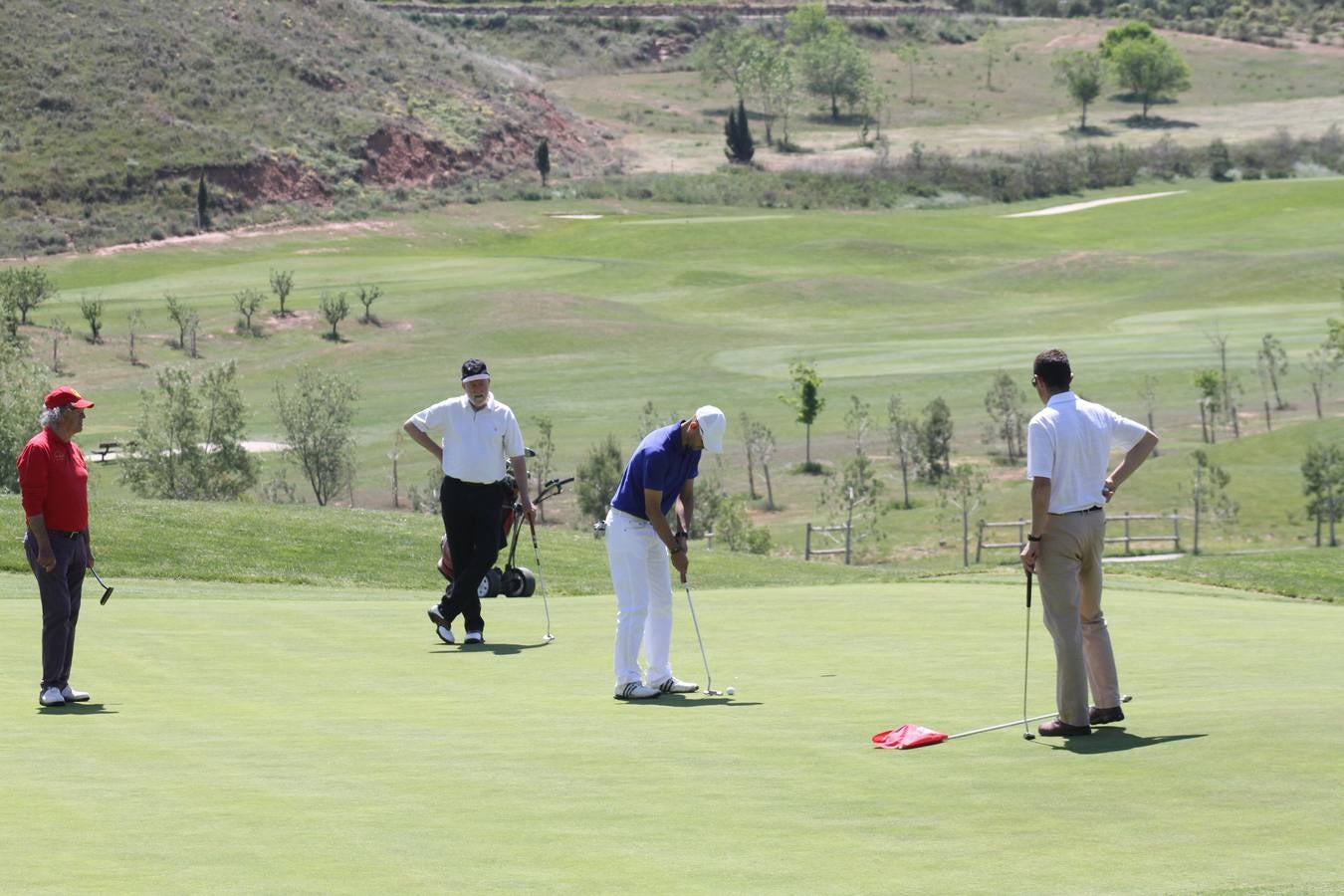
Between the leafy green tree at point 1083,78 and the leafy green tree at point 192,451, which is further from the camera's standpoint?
the leafy green tree at point 1083,78

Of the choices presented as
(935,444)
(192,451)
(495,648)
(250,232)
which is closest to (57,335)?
(250,232)

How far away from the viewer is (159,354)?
88.6m

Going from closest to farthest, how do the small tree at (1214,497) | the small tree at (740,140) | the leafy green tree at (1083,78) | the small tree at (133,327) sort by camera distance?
the small tree at (1214,497), the small tree at (133,327), the small tree at (740,140), the leafy green tree at (1083,78)

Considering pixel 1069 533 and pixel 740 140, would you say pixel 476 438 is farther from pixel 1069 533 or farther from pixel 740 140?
pixel 740 140

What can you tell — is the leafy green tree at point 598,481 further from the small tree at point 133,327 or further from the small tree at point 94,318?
the small tree at point 94,318

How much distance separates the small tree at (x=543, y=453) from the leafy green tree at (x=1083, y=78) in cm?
11687

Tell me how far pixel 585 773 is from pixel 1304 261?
10318cm

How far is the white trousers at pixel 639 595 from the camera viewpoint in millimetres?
14570

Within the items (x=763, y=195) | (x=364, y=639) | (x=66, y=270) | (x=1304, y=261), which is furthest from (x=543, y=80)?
(x=364, y=639)

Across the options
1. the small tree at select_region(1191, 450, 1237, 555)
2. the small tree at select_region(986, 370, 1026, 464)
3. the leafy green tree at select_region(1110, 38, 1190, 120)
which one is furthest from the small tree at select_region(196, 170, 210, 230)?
the leafy green tree at select_region(1110, 38, 1190, 120)

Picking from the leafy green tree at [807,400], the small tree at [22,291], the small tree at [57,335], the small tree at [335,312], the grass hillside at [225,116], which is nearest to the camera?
the leafy green tree at [807,400]

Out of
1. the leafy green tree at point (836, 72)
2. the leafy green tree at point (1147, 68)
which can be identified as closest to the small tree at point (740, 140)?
the leafy green tree at point (836, 72)

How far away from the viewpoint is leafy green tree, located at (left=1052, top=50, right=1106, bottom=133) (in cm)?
17975

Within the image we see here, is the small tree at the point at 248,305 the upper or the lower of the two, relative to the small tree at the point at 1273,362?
upper
